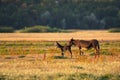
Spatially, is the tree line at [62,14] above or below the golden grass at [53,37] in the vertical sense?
above

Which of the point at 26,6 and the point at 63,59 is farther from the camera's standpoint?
the point at 26,6

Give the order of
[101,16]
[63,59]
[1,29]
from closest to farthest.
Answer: [63,59]
[1,29]
[101,16]

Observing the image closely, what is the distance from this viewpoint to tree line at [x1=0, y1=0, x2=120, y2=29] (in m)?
95.8

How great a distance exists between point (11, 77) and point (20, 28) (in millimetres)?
72072

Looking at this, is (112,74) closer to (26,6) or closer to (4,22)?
(4,22)

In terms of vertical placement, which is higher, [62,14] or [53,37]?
[62,14]

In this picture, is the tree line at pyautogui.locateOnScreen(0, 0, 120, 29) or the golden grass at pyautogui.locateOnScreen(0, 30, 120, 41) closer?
the golden grass at pyautogui.locateOnScreen(0, 30, 120, 41)

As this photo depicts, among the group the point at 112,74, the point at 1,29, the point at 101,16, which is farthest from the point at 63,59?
the point at 101,16

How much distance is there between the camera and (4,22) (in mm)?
94000

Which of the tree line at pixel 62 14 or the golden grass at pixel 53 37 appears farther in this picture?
the tree line at pixel 62 14

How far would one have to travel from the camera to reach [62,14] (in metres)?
105

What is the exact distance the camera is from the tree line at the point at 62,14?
95812 mm

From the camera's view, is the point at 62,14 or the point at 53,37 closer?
the point at 53,37

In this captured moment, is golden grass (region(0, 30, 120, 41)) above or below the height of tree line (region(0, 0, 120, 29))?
below
